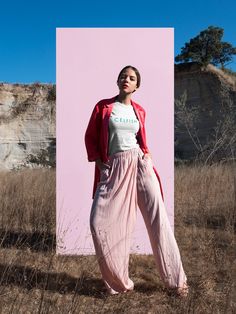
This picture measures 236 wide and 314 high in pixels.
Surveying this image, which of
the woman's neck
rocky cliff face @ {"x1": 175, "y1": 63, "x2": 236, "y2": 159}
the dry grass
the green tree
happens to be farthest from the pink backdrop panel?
the green tree

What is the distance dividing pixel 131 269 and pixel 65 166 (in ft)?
3.60

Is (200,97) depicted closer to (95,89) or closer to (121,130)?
(95,89)

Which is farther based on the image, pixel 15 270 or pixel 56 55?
pixel 56 55

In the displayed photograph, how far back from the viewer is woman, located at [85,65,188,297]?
285 centimetres

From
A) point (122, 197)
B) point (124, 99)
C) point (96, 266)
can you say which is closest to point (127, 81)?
point (124, 99)

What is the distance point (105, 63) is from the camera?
3.83 metres

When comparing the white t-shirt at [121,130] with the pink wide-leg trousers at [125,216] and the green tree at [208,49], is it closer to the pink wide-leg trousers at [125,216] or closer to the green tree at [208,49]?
the pink wide-leg trousers at [125,216]

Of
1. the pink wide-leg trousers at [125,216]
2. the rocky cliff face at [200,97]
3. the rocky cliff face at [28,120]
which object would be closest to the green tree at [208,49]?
the rocky cliff face at [200,97]

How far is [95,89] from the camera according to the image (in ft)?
12.5

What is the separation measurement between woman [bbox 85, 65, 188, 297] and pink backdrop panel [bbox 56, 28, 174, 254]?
872 millimetres

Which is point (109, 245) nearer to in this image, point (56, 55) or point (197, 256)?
point (197, 256)

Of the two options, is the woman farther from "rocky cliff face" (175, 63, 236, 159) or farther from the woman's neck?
"rocky cliff face" (175, 63, 236, 159)

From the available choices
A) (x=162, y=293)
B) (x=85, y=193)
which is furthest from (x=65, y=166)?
(x=162, y=293)

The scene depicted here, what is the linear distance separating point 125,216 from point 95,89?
4.60 ft
